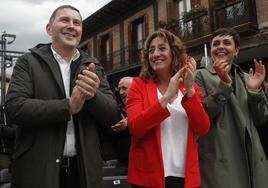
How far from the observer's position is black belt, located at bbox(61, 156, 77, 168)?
91.0 inches

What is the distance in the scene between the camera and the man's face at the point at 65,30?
8.34 feet

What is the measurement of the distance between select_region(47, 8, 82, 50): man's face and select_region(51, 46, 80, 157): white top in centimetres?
7

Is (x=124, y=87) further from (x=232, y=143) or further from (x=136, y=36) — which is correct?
(x=136, y=36)

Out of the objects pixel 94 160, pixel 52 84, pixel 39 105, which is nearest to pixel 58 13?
pixel 52 84

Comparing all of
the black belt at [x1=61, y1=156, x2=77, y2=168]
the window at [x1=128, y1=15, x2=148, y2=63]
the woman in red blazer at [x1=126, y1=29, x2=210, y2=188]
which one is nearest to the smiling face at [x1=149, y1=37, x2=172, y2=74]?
the woman in red blazer at [x1=126, y1=29, x2=210, y2=188]

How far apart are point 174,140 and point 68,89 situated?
29.7 inches

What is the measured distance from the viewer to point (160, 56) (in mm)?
2814

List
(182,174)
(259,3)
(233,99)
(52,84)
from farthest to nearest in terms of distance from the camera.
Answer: (259,3), (233,99), (182,174), (52,84)

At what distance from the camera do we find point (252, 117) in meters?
3.01

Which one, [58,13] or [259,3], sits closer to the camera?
[58,13]

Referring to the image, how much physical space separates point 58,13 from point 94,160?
3.29ft

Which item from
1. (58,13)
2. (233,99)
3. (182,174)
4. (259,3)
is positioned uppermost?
(259,3)

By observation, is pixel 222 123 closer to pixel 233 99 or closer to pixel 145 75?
pixel 233 99

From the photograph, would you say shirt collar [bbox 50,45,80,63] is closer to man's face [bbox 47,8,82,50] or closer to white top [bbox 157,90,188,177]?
man's face [bbox 47,8,82,50]
